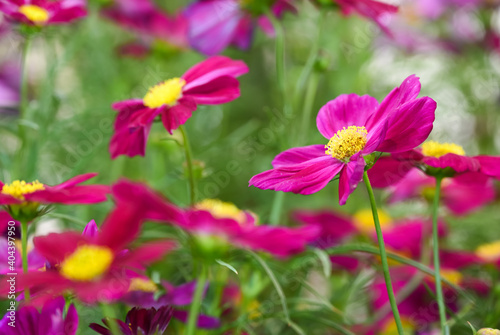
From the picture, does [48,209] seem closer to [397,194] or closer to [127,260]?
[127,260]

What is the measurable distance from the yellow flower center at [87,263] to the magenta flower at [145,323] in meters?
0.06

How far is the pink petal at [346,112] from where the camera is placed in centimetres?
34

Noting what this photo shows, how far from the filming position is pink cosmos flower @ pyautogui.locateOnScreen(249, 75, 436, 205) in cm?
28

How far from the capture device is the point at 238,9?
1.75ft

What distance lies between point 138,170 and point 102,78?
15 centimetres

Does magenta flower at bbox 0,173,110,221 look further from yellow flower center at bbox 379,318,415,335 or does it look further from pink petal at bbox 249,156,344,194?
yellow flower center at bbox 379,318,415,335

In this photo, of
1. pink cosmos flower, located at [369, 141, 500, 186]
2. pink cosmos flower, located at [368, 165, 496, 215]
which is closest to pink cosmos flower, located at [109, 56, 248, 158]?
pink cosmos flower, located at [369, 141, 500, 186]

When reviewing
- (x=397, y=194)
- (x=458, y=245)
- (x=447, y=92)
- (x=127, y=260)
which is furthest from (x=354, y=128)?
(x=447, y=92)

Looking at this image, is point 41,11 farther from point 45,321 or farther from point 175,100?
point 45,321

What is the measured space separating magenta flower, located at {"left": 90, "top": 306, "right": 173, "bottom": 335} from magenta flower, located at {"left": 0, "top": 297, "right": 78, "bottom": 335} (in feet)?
0.04

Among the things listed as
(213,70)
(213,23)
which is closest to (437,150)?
(213,70)

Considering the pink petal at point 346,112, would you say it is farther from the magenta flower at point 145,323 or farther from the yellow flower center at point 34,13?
the yellow flower center at point 34,13

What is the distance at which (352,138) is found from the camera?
1.04 ft

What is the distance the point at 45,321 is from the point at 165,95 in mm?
152
